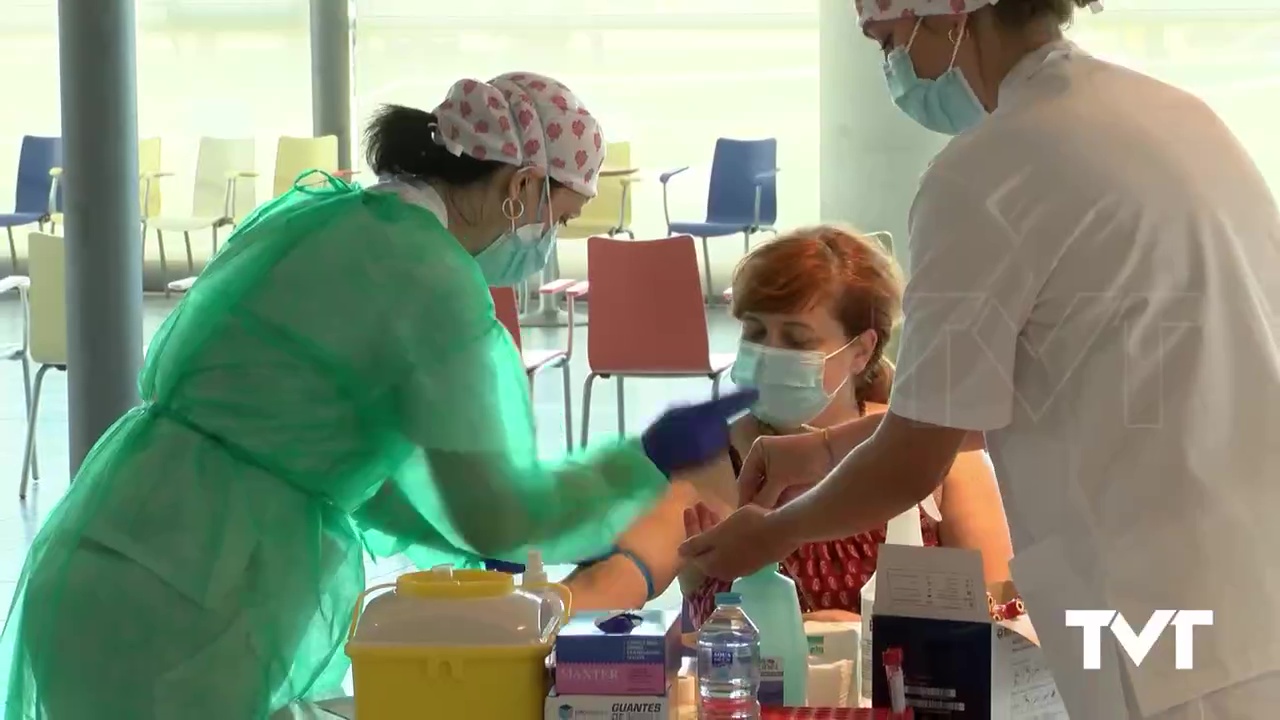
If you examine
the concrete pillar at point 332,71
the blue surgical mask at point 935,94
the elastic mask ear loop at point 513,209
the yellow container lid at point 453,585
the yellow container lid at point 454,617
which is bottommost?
the yellow container lid at point 454,617

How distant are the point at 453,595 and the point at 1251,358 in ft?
2.55

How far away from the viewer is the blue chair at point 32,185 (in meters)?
8.20

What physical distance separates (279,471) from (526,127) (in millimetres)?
549

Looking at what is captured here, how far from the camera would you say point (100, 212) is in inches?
187

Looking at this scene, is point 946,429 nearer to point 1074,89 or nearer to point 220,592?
point 1074,89

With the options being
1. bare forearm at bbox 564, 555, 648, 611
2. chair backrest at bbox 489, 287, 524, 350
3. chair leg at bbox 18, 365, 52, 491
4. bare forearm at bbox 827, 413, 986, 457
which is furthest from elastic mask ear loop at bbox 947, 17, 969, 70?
chair leg at bbox 18, 365, 52, 491

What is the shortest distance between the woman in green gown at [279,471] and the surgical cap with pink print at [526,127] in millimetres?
181

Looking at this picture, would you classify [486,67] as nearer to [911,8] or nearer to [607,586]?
[607,586]

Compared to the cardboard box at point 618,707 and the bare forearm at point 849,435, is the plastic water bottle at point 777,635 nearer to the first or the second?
the cardboard box at point 618,707

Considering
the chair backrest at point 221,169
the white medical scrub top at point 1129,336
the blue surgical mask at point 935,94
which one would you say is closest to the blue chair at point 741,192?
the chair backrest at point 221,169

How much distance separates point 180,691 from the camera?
5.59 feet

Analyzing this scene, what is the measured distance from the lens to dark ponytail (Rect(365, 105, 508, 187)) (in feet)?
6.40

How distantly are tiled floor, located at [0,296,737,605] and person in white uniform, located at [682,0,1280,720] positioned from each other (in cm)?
284

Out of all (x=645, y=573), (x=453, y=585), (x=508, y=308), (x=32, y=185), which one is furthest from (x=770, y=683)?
(x=32, y=185)
